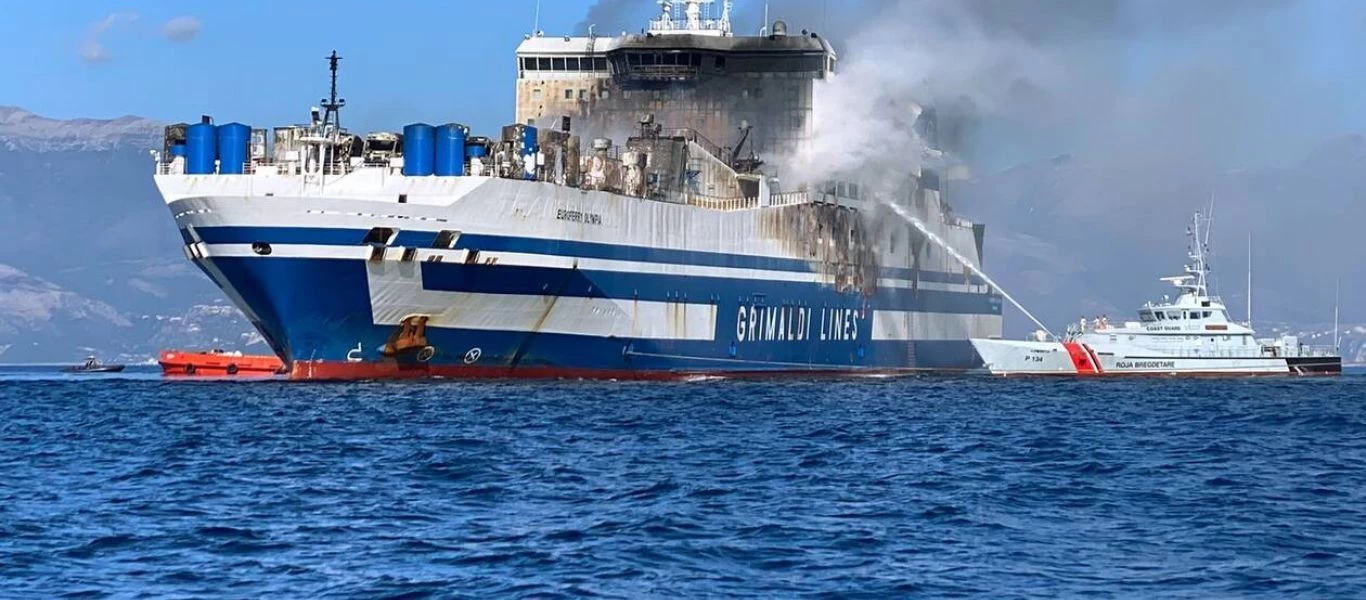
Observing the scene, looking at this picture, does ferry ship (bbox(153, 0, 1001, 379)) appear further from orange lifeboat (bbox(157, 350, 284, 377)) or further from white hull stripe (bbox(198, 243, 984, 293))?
orange lifeboat (bbox(157, 350, 284, 377))

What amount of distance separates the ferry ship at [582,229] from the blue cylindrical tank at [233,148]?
0.31 feet

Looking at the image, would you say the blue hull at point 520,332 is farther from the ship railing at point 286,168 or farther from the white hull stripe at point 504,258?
the ship railing at point 286,168

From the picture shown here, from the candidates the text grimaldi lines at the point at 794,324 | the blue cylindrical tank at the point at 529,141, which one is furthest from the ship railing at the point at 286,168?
the text grimaldi lines at the point at 794,324

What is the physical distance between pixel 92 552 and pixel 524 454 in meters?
14.7

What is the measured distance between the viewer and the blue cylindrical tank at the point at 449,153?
68.6 meters

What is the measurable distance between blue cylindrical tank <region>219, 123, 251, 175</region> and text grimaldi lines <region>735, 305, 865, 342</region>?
22.4 meters

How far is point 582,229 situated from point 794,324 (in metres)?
18.1

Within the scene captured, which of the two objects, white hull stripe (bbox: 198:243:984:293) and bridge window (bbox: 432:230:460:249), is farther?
bridge window (bbox: 432:230:460:249)

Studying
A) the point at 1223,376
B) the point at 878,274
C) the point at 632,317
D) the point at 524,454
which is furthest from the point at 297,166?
the point at 1223,376

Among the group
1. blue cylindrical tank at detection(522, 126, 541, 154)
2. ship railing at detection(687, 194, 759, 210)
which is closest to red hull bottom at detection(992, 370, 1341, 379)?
ship railing at detection(687, 194, 759, 210)

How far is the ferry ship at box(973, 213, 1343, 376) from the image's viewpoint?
306ft

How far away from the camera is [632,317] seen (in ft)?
251

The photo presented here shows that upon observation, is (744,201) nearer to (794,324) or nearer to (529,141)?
(794,324)

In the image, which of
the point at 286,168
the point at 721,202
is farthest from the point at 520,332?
the point at 721,202
